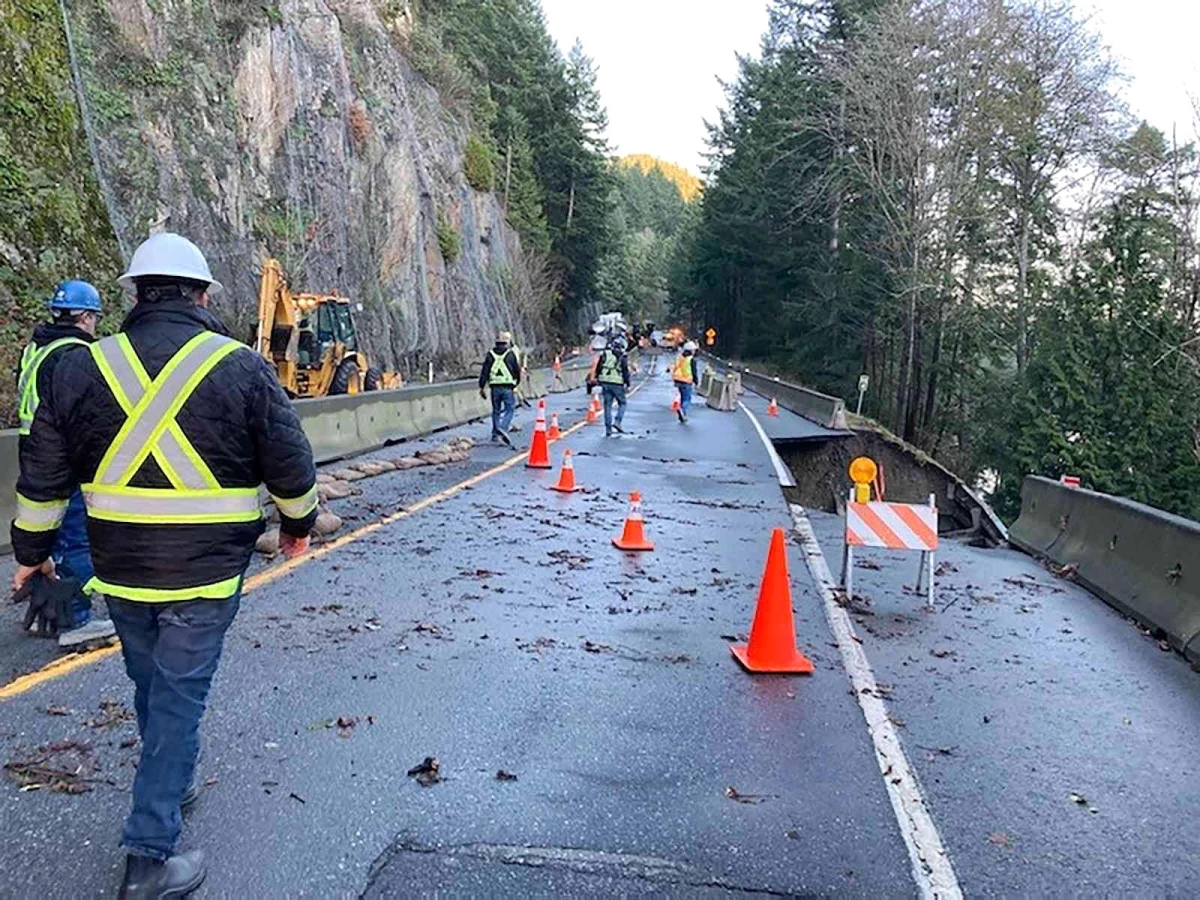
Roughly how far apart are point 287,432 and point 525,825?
1.86 m

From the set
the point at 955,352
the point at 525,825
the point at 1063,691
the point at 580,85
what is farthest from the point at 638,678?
the point at 580,85

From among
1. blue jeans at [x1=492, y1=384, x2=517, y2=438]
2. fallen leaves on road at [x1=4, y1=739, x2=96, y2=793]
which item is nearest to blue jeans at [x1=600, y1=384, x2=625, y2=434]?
blue jeans at [x1=492, y1=384, x2=517, y2=438]

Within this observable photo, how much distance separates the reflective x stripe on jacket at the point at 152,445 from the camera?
3.26m

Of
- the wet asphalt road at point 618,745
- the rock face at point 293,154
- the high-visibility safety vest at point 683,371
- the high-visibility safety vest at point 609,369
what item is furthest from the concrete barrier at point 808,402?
the wet asphalt road at point 618,745

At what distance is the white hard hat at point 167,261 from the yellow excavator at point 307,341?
1639 centimetres

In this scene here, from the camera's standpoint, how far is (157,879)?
3.38 metres

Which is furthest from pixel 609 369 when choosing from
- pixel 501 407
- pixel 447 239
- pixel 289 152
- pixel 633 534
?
pixel 447 239

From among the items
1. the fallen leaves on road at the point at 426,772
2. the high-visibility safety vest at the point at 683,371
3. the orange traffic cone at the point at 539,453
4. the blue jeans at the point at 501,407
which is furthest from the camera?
the high-visibility safety vest at the point at 683,371

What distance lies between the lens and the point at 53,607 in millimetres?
6102

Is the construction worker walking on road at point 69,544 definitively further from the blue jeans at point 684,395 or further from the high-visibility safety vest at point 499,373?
the blue jeans at point 684,395

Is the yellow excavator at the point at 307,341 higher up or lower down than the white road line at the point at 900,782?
higher up

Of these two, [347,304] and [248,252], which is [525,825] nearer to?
[347,304]

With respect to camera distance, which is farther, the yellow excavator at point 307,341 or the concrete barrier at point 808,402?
the concrete barrier at point 808,402

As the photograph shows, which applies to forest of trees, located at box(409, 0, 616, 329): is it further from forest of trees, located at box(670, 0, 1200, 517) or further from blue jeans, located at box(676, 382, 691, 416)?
blue jeans, located at box(676, 382, 691, 416)
